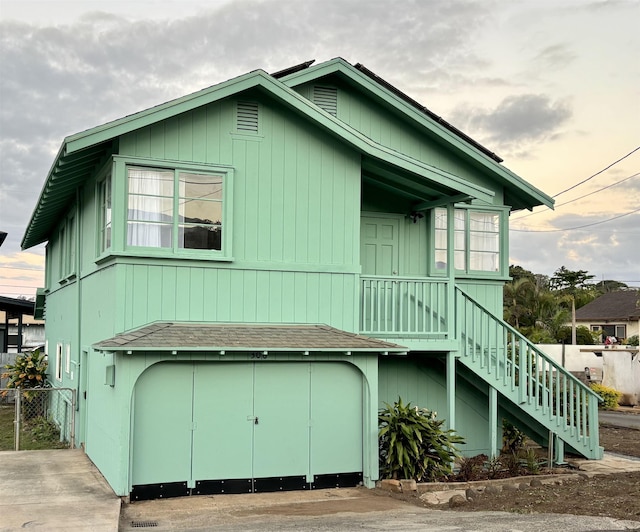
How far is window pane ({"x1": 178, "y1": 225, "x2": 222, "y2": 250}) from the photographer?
38.7ft

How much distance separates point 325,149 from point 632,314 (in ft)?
131

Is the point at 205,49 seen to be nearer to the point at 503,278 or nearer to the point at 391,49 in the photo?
the point at 391,49

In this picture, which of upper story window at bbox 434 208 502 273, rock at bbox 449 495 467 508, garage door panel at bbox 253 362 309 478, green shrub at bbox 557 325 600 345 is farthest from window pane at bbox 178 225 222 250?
green shrub at bbox 557 325 600 345

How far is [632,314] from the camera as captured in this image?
155ft

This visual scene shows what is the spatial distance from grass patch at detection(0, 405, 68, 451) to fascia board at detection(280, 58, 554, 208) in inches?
360

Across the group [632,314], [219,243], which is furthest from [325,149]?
[632,314]

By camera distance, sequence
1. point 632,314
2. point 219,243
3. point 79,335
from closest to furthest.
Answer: point 219,243 → point 79,335 → point 632,314

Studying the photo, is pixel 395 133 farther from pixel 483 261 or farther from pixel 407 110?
pixel 483 261

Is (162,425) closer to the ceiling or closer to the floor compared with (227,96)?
closer to the floor

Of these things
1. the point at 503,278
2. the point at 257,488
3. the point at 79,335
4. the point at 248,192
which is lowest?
the point at 257,488

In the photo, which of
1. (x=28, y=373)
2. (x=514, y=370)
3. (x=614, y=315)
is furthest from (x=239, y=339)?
(x=614, y=315)

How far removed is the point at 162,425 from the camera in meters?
10.8

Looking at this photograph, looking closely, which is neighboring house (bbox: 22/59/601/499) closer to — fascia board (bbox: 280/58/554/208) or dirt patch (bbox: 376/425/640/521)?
fascia board (bbox: 280/58/554/208)

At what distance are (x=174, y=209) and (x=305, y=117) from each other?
272 centimetres
